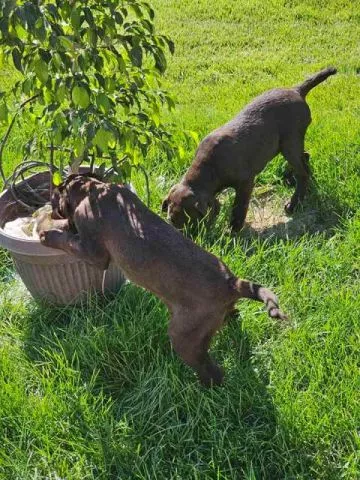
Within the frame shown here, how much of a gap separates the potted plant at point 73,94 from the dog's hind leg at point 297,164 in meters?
1.13

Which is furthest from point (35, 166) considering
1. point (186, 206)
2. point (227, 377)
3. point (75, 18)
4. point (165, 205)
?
point (227, 377)

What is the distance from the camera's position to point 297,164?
4777 millimetres

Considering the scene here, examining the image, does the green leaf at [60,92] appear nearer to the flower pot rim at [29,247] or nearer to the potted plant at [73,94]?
the potted plant at [73,94]

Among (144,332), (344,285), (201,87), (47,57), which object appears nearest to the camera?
(47,57)

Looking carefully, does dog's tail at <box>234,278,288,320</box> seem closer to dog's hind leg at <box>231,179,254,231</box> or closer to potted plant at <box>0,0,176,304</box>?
potted plant at <box>0,0,176,304</box>

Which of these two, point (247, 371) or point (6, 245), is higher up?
point (6, 245)

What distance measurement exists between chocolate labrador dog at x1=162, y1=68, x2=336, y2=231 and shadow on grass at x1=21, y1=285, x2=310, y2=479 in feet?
2.71

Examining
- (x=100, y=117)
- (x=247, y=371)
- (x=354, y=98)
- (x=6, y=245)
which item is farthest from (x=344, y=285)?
(x=354, y=98)

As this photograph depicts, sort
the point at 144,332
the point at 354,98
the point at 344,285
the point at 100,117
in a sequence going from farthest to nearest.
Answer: the point at 354,98 → the point at 344,285 → the point at 144,332 → the point at 100,117

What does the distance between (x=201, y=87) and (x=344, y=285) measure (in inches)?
154

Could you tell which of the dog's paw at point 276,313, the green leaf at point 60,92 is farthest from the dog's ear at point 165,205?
the dog's paw at point 276,313

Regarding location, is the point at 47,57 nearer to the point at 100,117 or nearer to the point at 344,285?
the point at 100,117

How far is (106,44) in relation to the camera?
3309 mm

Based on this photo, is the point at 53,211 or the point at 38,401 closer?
the point at 38,401
